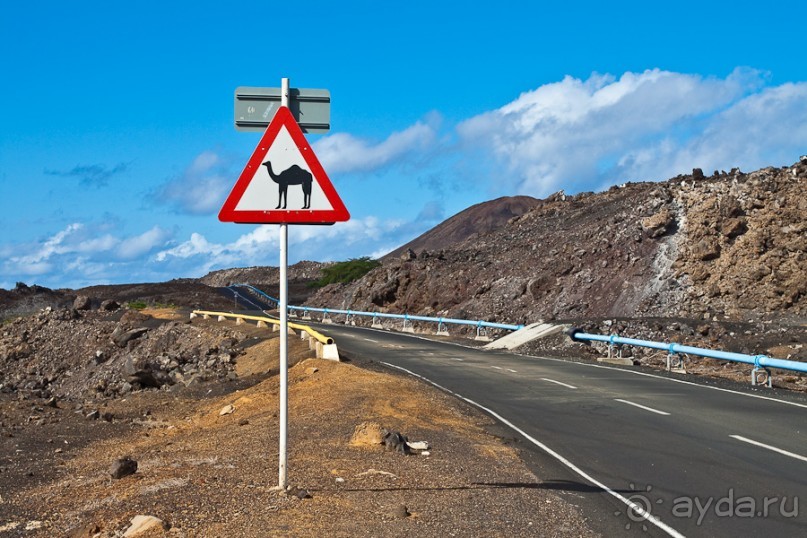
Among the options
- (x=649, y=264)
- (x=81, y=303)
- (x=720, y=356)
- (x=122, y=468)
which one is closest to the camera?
(x=122, y=468)

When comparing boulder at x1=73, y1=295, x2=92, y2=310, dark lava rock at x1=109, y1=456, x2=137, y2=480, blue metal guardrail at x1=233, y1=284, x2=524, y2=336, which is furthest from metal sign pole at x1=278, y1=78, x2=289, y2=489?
boulder at x1=73, y1=295, x2=92, y2=310

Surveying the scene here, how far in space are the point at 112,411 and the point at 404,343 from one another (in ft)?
55.3

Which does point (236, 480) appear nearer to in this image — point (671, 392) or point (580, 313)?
point (671, 392)

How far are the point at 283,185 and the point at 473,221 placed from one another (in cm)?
14211

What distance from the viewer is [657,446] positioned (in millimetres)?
11320

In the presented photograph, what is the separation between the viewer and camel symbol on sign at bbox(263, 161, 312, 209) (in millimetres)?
7582

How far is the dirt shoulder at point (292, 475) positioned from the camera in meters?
7.09

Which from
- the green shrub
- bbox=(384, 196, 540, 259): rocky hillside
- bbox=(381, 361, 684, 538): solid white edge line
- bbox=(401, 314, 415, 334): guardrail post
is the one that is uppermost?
bbox=(384, 196, 540, 259): rocky hillside

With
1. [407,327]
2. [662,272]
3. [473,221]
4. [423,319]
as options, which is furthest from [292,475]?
[473,221]

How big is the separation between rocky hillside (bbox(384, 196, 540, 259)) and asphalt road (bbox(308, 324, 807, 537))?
396 ft

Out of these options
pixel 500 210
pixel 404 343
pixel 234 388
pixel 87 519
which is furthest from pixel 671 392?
pixel 500 210

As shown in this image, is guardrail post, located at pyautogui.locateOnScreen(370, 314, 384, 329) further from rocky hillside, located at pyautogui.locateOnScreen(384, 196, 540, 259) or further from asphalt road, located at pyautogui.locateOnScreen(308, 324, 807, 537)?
rocky hillside, located at pyautogui.locateOnScreen(384, 196, 540, 259)

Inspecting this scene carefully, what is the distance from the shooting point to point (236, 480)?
8.60 metres

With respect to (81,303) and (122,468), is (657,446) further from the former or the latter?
(81,303)
